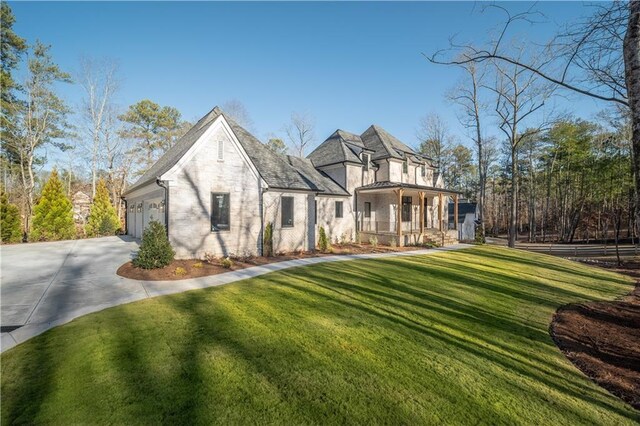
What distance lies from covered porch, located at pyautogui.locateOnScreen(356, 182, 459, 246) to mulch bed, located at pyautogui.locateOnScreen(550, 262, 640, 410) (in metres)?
11.4

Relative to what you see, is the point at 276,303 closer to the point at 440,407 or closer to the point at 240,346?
the point at 240,346

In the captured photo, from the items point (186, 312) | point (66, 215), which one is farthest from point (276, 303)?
point (66, 215)

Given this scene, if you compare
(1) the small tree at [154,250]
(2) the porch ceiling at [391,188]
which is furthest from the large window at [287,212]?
(2) the porch ceiling at [391,188]

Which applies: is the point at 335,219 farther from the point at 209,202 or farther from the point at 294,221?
the point at 209,202

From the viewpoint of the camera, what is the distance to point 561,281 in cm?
1081

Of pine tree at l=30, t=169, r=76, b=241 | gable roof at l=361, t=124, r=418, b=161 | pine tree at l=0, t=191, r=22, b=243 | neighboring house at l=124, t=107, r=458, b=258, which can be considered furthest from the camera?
gable roof at l=361, t=124, r=418, b=161

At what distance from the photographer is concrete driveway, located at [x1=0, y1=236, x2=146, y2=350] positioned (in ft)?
18.2

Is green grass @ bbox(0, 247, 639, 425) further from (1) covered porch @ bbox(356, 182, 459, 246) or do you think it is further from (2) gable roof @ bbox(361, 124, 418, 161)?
(2) gable roof @ bbox(361, 124, 418, 161)

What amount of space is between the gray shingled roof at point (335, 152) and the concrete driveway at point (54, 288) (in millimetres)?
14874

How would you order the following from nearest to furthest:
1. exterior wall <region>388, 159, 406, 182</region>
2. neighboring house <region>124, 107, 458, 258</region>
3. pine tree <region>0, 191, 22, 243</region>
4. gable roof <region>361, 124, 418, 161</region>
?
neighboring house <region>124, 107, 458, 258</region>, pine tree <region>0, 191, 22, 243</region>, exterior wall <region>388, 159, 406, 182</region>, gable roof <region>361, 124, 418, 161</region>

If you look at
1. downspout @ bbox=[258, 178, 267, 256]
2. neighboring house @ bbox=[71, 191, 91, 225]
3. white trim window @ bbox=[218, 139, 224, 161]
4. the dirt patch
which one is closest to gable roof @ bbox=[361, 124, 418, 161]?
→ downspout @ bbox=[258, 178, 267, 256]

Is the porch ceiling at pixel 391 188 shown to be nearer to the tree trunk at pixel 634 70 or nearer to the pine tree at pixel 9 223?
the tree trunk at pixel 634 70

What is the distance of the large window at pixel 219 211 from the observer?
40.8 ft

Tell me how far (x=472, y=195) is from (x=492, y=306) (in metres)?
50.9
